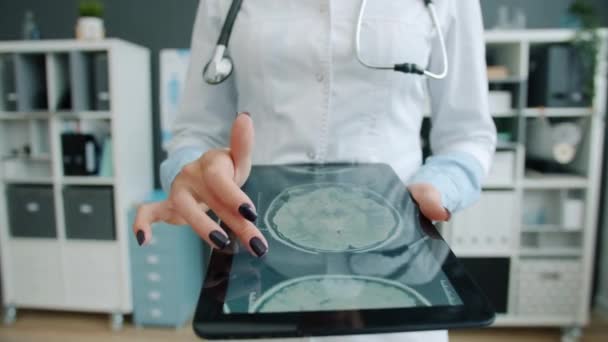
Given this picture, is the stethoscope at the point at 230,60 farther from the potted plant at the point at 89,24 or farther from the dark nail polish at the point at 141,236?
the potted plant at the point at 89,24

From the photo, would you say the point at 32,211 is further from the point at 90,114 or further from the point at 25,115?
the point at 90,114

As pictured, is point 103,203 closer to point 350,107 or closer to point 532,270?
point 350,107

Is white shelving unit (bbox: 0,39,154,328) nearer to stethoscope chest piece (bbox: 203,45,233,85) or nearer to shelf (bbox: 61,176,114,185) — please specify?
shelf (bbox: 61,176,114,185)

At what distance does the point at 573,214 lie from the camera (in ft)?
6.76

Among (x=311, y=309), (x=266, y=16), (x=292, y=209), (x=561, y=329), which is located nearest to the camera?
(x=311, y=309)

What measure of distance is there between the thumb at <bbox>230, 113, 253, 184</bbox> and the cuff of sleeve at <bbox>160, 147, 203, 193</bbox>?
20cm

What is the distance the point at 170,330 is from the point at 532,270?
185 cm

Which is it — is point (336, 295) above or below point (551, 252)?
above

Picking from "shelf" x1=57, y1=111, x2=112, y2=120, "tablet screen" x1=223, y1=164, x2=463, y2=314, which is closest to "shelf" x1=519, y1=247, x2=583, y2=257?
"tablet screen" x1=223, y1=164, x2=463, y2=314

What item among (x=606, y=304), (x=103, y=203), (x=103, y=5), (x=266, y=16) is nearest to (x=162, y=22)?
(x=103, y=5)

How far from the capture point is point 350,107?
0.65m

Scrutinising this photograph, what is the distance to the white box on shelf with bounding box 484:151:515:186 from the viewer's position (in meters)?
2.03

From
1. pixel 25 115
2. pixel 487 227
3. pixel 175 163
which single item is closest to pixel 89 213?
pixel 25 115

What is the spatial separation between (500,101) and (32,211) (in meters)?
2.40
